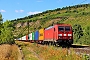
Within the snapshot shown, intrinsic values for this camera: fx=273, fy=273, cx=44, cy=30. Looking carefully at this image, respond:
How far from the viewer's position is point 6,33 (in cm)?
8519

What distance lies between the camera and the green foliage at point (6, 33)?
83363 millimetres

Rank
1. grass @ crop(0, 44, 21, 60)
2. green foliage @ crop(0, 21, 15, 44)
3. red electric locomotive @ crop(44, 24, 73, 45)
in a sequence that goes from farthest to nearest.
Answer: green foliage @ crop(0, 21, 15, 44) < red electric locomotive @ crop(44, 24, 73, 45) < grass @ crop(0, 44, 21, 60)

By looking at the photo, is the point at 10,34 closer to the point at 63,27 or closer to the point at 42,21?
the point at 63,27

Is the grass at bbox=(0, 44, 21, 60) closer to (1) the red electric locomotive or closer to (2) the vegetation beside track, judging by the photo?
(2) the vegetation beside track

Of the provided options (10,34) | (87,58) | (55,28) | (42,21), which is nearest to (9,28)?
(10,34)

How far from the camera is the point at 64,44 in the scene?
3356 cm

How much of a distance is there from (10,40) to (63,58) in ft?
223

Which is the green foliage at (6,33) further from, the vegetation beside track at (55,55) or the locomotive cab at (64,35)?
the vegetation beside track at (55,55)

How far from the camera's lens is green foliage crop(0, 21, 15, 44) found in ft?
273

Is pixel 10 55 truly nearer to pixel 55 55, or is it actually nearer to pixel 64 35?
pixel 55 55

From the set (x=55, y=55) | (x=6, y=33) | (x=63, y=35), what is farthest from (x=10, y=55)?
(x=6, y=33)

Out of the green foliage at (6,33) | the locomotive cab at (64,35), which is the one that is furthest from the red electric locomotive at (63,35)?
the green foliage at (6,33)

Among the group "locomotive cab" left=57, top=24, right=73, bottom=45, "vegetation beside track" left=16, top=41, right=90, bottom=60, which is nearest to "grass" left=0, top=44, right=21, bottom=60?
"vegetation beside track" left=16, top=41, right=90, bottom=60

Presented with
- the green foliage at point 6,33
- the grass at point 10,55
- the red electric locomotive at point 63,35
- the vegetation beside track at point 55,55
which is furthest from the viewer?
the green foliage at point 6,33
